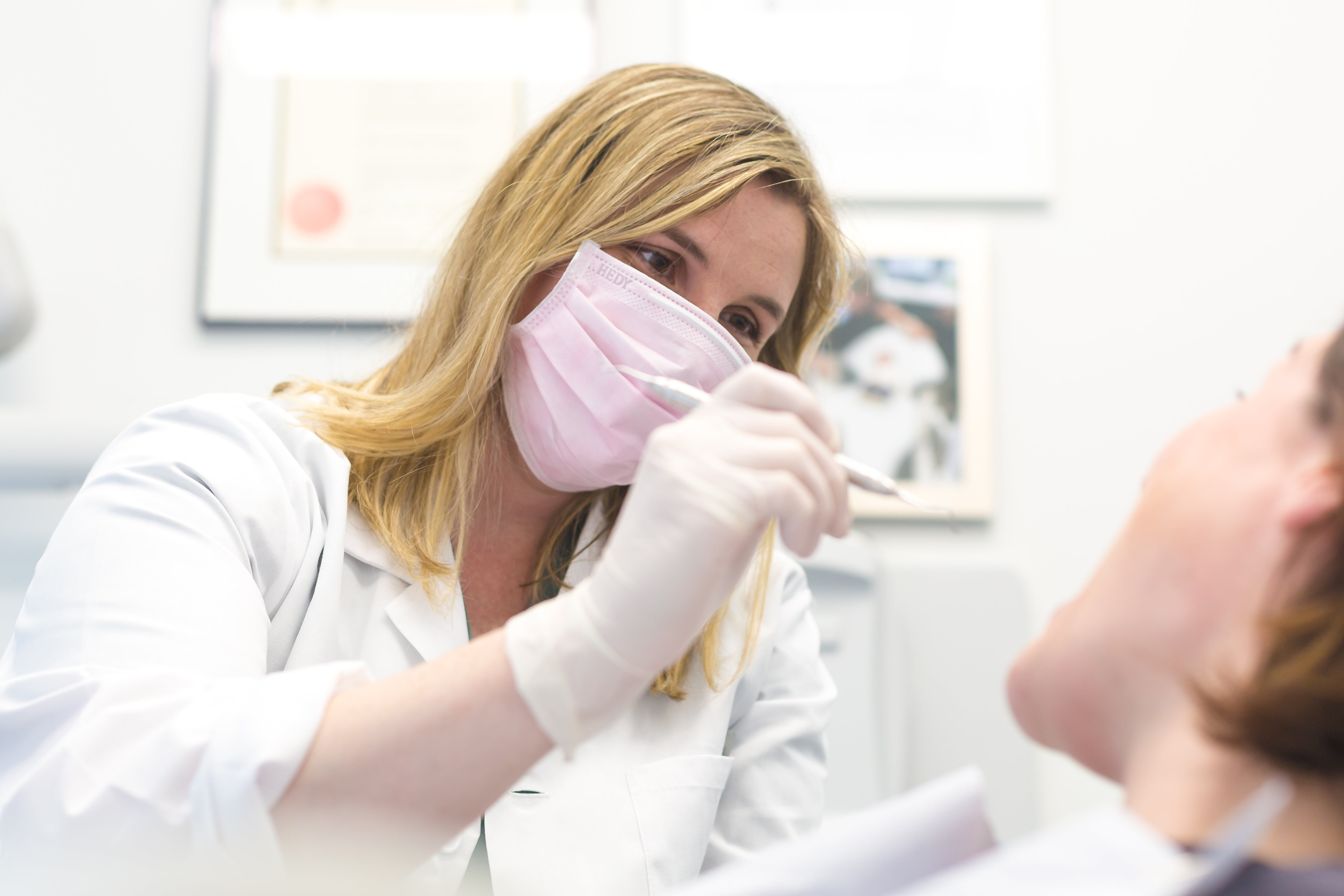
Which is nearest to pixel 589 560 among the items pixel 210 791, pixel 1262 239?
pixel 210 791

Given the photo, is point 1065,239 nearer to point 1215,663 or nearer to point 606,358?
point 606,358

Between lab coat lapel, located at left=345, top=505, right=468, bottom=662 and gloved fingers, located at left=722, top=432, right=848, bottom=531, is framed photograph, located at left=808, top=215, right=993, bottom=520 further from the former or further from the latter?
gloved fingers, located at left=722, top=432, right=848, bottom=531

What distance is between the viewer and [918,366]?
1769 millimetres

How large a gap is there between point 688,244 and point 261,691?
611 mm

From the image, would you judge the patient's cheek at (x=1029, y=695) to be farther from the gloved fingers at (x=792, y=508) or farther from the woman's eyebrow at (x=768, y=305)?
the woman's eyebrow at (x=768, y=305)

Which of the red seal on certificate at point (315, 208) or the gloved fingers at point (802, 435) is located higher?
the red seal on certificate at point (315, 208)

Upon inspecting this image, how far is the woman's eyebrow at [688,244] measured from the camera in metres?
1.09

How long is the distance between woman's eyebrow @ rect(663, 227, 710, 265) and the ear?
626 millimetres

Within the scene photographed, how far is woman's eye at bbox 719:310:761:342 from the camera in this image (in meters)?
1.15

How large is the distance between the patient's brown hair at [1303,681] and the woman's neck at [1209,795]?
0.02 metres

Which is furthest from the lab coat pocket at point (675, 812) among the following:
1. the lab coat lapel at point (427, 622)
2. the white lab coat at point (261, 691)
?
the lab coat lapel at point (427, 622)

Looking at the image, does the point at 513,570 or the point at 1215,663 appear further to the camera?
the point at 513,570

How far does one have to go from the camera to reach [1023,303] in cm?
180

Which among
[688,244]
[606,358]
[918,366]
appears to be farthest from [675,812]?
[918,366]
